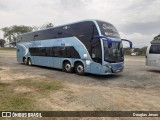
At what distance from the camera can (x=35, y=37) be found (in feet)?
63.6

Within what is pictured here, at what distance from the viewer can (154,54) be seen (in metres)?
15.6

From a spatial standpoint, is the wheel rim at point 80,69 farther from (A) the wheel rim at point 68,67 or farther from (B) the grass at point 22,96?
(B) the grass at point 22,96

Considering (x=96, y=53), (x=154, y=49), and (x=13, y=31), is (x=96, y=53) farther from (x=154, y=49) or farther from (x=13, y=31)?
(x=13, y=31)

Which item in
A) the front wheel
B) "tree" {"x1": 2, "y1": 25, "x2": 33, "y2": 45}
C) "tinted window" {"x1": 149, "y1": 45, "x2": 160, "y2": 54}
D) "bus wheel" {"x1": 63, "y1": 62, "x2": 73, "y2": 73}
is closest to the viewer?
the front wheel

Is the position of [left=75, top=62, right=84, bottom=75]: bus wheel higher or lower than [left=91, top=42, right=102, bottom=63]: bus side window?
lower

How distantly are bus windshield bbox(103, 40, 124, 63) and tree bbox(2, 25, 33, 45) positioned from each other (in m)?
89.3

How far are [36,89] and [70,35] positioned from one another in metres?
6.42

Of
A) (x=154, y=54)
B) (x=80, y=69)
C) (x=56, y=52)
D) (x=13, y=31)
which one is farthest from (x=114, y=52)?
(x=13, y=31)

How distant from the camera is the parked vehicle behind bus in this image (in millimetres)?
12414

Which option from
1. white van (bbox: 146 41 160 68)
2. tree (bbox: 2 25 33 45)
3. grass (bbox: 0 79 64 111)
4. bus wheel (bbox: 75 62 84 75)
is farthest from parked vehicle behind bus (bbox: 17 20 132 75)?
tree (bbox: 2 25 33 45)

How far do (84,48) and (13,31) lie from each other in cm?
9317

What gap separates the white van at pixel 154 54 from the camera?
15.4m

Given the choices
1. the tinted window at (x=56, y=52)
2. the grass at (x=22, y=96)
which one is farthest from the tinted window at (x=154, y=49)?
the grass at (x=22, y=96)

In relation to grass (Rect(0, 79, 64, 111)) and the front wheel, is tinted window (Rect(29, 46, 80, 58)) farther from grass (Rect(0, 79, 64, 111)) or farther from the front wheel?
grass (Rect(0, 79, 64, 111))
